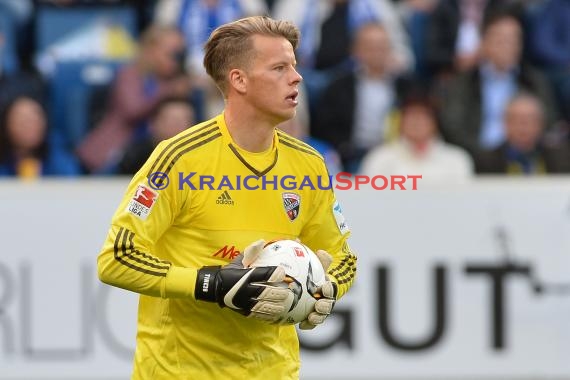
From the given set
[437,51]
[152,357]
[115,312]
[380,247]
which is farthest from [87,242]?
[437,51]

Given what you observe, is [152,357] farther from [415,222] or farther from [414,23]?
[414,23]

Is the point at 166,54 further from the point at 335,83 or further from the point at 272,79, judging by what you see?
the point at 272,79

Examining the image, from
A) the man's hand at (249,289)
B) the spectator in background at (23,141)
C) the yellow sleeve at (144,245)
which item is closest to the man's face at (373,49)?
the spectator in background at (23,141)

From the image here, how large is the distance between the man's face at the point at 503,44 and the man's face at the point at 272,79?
6.04 m

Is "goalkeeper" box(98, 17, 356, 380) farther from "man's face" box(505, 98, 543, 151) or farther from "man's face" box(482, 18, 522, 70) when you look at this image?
"man's face" box(482, 18, 522, 70)

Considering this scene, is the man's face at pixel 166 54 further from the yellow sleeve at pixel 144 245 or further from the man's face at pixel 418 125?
the yellow sleeve at pixel 144 245

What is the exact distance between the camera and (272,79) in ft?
15.2

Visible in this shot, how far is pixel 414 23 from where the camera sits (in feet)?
36.1

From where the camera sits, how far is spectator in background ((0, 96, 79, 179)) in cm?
916

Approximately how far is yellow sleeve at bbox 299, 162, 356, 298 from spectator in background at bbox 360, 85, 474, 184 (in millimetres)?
4038

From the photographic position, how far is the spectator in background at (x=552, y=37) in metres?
11.0

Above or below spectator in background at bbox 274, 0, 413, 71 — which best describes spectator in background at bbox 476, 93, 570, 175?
below

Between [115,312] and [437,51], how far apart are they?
14.1 ft

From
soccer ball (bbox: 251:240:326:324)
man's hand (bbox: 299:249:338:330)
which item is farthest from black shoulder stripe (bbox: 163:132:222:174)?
man's hand (bbox: 299:249:338:330)
